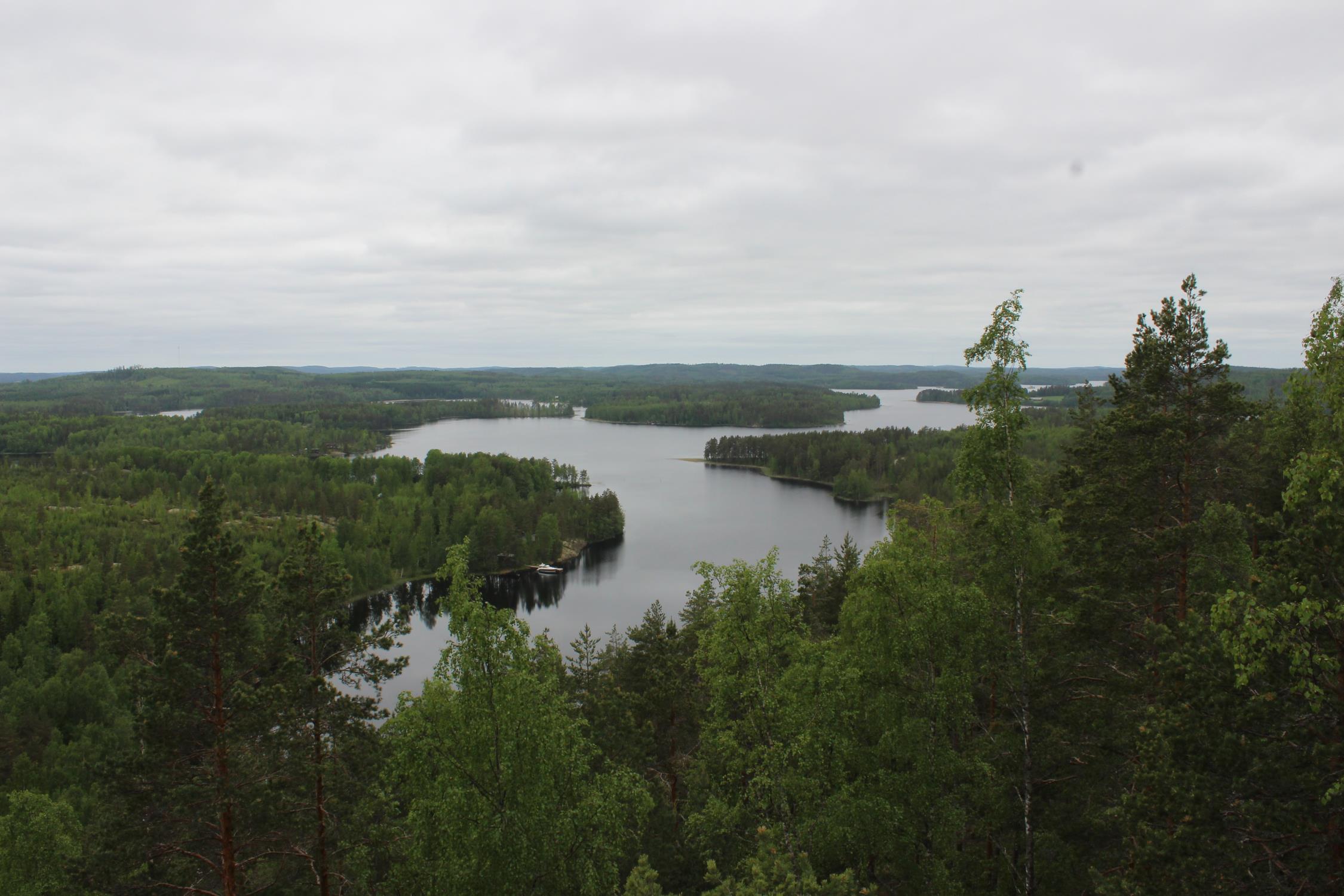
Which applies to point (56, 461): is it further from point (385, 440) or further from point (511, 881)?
point (511, 881)

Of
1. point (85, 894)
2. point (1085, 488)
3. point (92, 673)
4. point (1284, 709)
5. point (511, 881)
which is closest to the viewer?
point (1284, 709)

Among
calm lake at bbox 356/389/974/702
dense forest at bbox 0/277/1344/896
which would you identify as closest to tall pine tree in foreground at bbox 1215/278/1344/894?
dense forest at bbox 0/277/1344/896

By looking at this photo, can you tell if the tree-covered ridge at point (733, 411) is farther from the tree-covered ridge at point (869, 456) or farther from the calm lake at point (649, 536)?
the tree-covered ridge at point (869, 456)

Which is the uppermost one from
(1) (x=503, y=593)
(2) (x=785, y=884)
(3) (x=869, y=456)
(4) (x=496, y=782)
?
(4) (x=496, y=782)

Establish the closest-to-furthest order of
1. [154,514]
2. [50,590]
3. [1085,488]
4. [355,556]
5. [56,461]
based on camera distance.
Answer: [1085,488], [50,590], [355,556], [154,514], [56,461]

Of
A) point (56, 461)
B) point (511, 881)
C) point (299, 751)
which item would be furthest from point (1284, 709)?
point (56, 461)

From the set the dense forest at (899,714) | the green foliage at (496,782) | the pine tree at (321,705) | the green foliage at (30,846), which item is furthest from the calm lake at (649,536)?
the green foliage at (30,846)

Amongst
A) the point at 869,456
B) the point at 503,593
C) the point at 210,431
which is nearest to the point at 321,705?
the point at 503,593

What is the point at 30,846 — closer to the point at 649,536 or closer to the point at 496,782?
the point at 496,782
